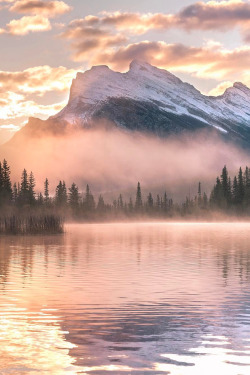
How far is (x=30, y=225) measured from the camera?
262ft

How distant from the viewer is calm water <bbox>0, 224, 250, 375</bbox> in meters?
15.5

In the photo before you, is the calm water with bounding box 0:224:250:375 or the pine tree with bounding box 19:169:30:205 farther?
the pine tree with bounding box 19:169:30:205

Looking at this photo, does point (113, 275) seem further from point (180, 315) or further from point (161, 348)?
point (161, 348)

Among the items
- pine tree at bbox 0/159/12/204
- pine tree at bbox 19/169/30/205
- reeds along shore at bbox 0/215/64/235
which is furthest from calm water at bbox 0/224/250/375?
pine tree at bbox 19/169/30/205

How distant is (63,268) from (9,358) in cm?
2522

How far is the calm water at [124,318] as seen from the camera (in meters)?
15.5

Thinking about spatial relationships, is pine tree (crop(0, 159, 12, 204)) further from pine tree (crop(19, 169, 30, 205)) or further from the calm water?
the calm water

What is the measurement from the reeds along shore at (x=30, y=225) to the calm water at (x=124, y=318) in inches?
1441

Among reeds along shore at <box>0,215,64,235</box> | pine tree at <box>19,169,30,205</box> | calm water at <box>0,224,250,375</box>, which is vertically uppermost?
pine tree at <box>19,169,30,205</box>

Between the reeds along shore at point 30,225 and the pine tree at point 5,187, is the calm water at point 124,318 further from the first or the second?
the pine tree at point 5,187

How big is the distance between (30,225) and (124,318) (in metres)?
59.1

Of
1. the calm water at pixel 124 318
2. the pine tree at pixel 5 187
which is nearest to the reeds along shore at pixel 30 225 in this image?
the calm water at pixel 124 318

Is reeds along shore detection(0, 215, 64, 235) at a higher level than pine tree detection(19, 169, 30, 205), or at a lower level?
lower

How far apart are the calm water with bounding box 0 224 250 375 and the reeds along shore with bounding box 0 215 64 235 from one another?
120 ft
